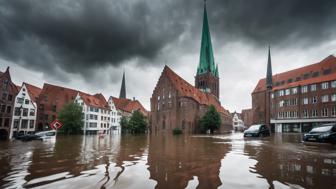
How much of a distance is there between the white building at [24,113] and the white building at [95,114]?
12969mm

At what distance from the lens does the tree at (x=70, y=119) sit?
49906mm

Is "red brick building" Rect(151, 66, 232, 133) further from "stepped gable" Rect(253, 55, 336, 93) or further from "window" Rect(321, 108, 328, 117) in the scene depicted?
"window" Rect(321, 108, 328, 117)

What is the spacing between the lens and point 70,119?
50344 mm

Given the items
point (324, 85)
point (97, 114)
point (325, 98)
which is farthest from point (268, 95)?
point (97, 114)

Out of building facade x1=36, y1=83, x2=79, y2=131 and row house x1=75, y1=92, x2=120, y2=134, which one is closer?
building facade x1=36, y1=83, x2=79, y2=131

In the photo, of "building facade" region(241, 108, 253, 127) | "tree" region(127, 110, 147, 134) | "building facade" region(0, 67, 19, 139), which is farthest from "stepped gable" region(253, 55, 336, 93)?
"building facade" region(0, 67, 19, 139)

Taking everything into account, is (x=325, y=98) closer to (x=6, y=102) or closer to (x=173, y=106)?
(x=173, y=106)

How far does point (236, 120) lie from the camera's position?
115 meters

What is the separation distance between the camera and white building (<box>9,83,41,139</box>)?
44.1 metres

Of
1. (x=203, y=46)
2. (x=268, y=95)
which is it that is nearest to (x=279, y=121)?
(x=268, y=95)

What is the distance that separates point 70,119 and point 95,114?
43.6 ft

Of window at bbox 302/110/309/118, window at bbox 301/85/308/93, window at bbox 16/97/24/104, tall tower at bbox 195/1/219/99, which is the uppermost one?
tall tower at bbox 195/1/219/99

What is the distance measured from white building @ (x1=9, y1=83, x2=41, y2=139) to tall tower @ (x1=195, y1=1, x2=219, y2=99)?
59487 millimetres

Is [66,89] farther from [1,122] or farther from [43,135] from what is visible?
[43,135]
